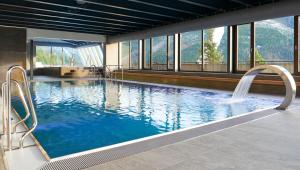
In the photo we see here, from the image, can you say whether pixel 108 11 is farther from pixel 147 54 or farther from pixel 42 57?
pixel 42 57

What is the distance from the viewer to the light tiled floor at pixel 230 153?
2.36m

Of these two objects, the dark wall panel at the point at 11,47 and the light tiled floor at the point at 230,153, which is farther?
the dark wall panel at the point at 11,47

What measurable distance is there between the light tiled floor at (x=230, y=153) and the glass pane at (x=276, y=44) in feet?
20.0

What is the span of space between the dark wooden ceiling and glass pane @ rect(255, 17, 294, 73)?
2157 millimetres

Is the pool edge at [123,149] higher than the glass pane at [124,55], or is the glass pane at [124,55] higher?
the glass pane at [124,55]

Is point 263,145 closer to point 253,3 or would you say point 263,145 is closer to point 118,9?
point 253,3

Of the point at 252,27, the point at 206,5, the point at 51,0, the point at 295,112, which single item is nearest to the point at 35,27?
the point at 51,0

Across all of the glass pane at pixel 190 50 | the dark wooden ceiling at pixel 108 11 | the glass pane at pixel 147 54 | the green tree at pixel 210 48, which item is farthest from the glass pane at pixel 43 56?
the green tree at pixel 210 48

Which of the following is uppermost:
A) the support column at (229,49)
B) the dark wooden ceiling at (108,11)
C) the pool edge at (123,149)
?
the dark wooden ceiling at (108,11)

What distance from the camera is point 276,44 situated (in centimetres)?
1463

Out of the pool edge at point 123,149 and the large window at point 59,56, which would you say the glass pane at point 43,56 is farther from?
the pool edge at point 123,149

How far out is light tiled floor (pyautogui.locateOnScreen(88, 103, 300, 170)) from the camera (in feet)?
7.73

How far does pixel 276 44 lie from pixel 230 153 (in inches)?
542

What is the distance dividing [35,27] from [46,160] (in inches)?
499
